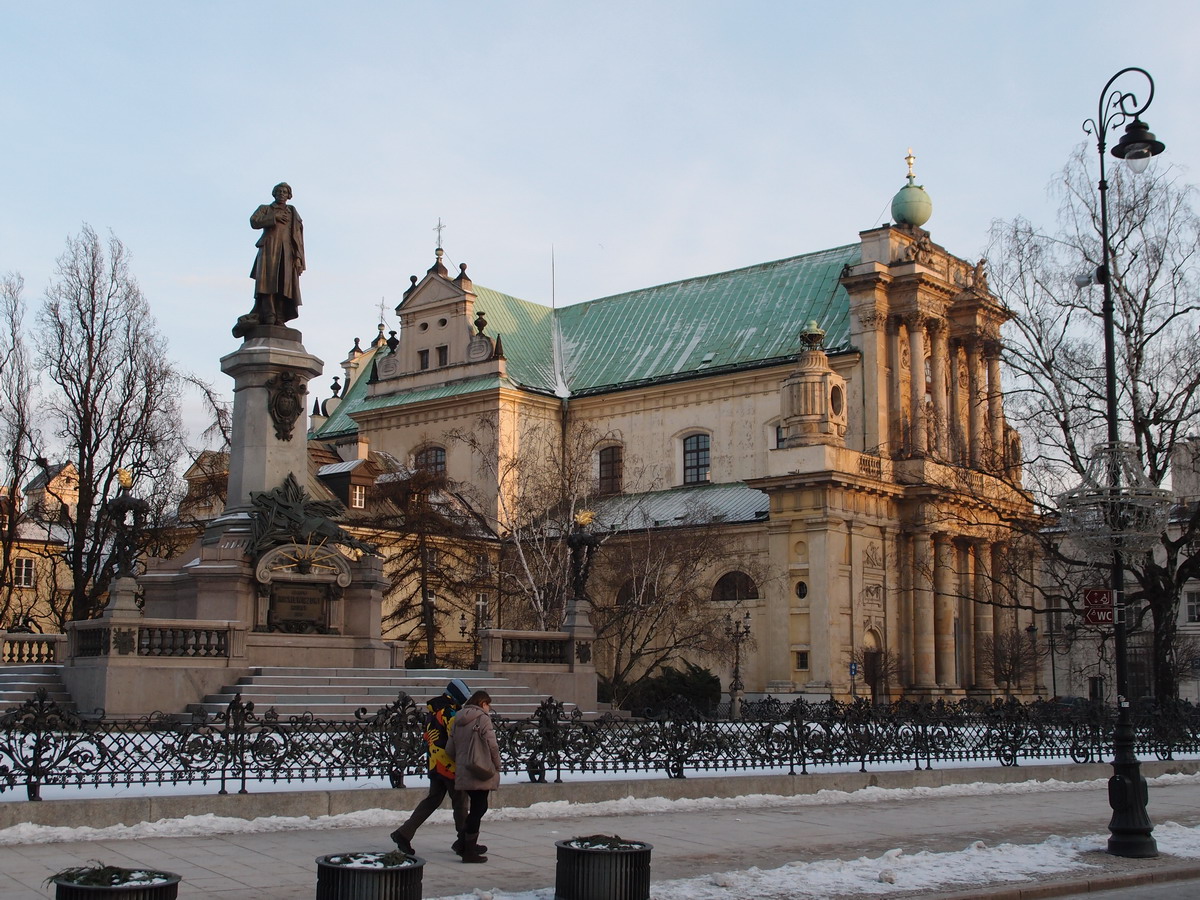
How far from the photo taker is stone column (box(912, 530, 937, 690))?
178ft

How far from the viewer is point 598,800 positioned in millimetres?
17719

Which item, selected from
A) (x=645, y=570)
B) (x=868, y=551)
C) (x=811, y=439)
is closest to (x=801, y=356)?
(x=811, y=439)

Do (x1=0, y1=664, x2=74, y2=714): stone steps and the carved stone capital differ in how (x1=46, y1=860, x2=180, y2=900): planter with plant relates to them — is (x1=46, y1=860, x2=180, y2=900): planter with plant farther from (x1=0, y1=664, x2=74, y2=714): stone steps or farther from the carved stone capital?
the carved stone capital

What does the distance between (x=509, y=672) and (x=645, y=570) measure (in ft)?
70.1

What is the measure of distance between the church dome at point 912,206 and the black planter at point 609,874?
5229 centimetres

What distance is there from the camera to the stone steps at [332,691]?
22.3 metres

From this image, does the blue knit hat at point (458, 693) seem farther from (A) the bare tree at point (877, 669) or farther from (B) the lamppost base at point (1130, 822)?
(A) the bare tree at point (877, 669)

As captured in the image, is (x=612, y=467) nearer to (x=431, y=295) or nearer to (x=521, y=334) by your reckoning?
(x=521, y=334)

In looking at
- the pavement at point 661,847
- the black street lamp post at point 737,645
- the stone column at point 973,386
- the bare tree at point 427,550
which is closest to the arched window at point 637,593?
the black street lamp post at point 737,645

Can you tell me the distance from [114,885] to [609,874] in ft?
11.7

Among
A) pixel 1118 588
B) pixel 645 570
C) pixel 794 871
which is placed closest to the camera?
pixel 794 871

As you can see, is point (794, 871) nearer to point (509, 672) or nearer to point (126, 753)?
point (126, 753)

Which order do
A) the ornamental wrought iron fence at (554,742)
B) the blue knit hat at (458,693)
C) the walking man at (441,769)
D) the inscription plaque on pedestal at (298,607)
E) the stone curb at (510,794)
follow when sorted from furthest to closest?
the inscription plaque on pedestal at (298,607), the ornamental wrought iron fence at (554,742), the stone curb at (510,794), the blue knit hat at (458,693), the walking man at (441,769)

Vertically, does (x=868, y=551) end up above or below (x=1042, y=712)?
above
